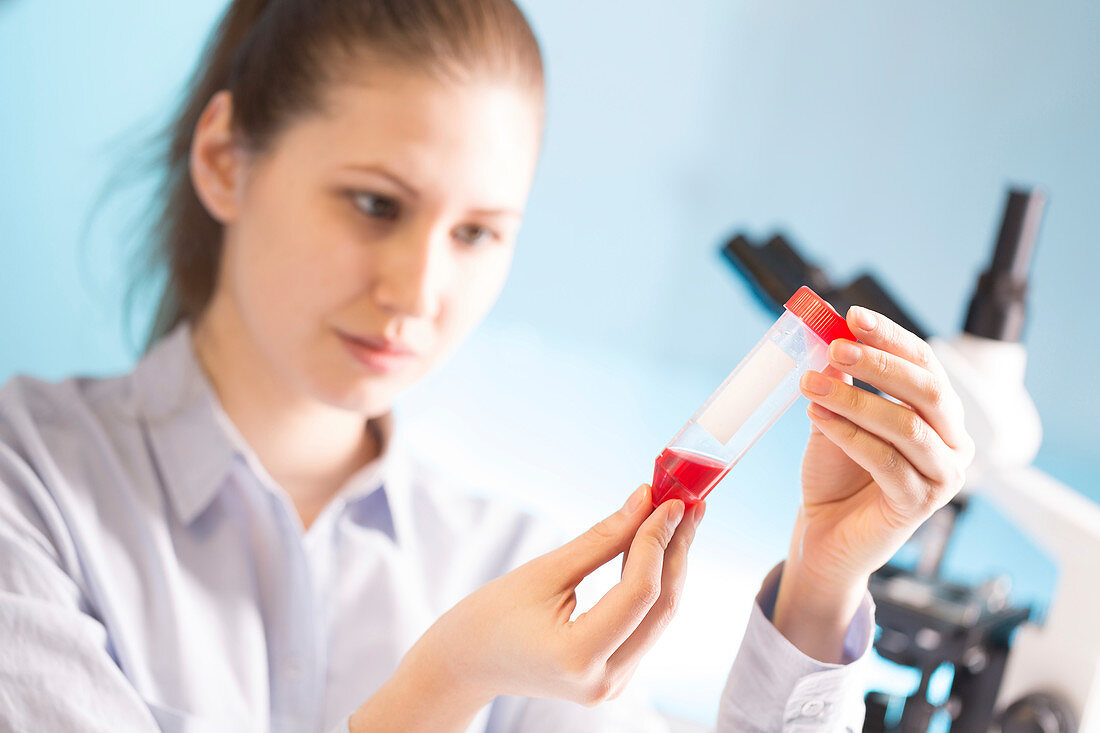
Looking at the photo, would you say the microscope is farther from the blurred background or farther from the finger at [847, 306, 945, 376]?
the blurred background

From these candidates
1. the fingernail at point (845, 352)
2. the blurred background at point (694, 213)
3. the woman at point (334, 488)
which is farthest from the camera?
the blurred background at point (694, 213)

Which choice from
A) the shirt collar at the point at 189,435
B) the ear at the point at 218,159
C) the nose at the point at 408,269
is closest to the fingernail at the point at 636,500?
the nose at the point at 408,269

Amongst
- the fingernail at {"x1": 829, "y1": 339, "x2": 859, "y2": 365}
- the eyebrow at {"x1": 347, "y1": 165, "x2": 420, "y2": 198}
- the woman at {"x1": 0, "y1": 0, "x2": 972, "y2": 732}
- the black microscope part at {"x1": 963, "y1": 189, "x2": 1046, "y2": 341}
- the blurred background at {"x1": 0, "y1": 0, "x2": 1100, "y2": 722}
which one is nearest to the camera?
the fingernail at {"x1": 829, "y1": 339, "x2": 859, "y2": 365}

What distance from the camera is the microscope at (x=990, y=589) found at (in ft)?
3.02

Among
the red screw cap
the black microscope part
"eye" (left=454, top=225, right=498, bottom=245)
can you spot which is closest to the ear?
"eye" (left=454, top=225, right=498, bottom=245)

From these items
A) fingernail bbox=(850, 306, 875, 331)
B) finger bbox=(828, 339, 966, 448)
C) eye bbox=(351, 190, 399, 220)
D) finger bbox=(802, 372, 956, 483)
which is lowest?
finger bbox=(802, 372, 956, 483)

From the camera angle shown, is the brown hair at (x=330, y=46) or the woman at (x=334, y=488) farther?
the brown hair at (x=330, y=46)

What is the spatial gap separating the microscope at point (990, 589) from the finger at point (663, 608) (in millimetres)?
382

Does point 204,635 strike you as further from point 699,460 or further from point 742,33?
point 742,33

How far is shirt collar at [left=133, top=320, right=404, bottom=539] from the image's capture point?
0.97 metres

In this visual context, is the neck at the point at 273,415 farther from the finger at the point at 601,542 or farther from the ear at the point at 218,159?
the finger at the point at 601,542

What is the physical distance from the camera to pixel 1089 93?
3053 millimetres

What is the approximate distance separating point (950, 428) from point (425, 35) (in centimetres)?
60

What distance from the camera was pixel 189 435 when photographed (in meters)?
0.99
